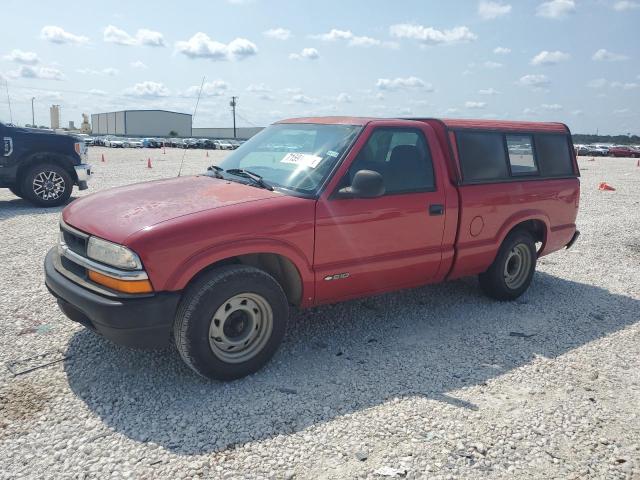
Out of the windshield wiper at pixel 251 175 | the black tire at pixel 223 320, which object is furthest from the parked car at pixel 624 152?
the black tire at pixel 223 320

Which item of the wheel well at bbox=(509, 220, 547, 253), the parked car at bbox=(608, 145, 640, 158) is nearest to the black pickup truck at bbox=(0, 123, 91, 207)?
the wheel well at bbox=(509, 220, 547, 253)

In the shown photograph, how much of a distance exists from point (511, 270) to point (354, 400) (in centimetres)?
293

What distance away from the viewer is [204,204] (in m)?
3.62

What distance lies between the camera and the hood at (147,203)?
3.38m

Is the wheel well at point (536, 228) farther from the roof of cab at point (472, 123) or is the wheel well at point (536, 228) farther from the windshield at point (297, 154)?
the windshield at point (297, 154)

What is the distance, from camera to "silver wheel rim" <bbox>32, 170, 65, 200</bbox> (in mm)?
9766

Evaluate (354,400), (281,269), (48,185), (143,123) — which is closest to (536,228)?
(281,269)

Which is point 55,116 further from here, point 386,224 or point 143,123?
point 386,224

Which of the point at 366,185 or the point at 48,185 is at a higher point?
the point at 366,185

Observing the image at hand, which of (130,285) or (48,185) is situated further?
(48,185)

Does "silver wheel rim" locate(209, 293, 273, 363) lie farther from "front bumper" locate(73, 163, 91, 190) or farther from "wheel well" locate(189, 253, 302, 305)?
"front bumper" locate(73, 163, 91, 190)

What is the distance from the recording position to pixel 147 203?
3.73m

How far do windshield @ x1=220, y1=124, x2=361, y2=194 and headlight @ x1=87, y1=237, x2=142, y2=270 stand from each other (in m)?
1.29

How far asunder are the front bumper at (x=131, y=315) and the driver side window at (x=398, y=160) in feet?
5.66
